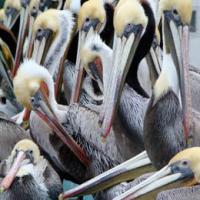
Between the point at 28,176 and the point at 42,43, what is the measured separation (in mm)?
1187

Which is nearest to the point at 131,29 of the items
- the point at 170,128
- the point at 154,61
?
the point at 154,61

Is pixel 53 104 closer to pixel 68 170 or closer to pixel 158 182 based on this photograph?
pixel 68 170

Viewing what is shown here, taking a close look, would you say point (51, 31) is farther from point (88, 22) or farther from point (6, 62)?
point (6, 62)

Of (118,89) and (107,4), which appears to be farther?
(107,4)

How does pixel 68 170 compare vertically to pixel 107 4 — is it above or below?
below

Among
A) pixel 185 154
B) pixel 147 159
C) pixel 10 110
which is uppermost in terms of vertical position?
pixel 185 154

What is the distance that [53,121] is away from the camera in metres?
4.54

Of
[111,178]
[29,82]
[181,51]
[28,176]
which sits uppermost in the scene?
[181,51]

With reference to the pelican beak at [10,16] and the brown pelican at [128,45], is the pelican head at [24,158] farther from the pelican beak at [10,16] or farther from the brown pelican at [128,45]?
the pelican beak at [10,16]

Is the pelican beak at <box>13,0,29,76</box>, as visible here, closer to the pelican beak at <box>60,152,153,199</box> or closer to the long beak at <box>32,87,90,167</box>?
the long beak at <box>32,87,90,167</box>

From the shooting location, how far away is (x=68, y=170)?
15.0ft

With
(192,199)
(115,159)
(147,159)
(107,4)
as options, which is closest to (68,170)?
(115,159)

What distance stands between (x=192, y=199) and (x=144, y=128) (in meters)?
0.81

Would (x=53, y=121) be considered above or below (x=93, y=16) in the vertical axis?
below
